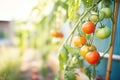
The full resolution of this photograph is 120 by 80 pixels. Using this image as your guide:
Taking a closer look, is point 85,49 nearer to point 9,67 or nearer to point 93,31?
point 93,31

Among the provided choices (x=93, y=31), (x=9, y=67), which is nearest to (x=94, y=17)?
(x=93, y=31)

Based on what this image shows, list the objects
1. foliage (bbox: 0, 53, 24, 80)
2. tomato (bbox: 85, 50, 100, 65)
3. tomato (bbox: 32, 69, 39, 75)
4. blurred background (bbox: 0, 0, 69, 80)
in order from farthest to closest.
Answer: tomato (bbox: 32, 69, 39, 75)
foliage (bbox: 0, 53, 24, 80)
blurred background (bbox: 0, 0, 69, 80)
tomato (bbox: 85, 50, 100, 65)

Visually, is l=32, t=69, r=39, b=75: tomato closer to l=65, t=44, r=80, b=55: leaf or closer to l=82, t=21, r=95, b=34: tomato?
l=65, t=44, r=80, b=55: leaf

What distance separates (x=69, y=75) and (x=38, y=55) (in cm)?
42

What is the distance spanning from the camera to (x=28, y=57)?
135 cm

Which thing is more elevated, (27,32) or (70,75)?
(27,32)

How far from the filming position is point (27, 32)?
3.85 feet

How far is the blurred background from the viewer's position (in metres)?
1.18

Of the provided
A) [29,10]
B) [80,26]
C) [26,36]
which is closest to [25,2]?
[29,10]

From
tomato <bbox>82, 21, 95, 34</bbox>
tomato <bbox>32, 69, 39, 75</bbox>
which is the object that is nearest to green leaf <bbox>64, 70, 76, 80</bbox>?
tomato <bbox>82, 21, 95, 34</bbox>

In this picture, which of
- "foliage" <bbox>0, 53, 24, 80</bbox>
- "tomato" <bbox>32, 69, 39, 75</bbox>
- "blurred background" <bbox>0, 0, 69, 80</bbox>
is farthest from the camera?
"tomato" <bbox>32, 69, 39, 75</bbox>

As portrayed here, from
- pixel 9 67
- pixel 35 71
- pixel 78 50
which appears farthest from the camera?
pixel 35 71

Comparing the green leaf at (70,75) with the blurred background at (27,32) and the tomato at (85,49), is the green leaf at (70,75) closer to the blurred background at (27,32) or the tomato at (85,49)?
the tomato at (85,49)

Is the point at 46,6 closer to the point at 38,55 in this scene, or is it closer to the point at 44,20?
the point at 44,20
